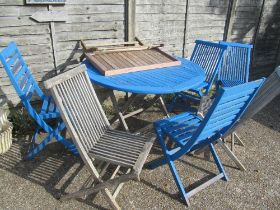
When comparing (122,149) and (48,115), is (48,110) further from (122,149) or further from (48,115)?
(122,149)

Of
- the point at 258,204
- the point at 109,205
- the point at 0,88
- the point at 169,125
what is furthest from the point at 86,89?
the point at 258,204

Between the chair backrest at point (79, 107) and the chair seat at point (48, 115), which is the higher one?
the chair backrest at point (79, 107)

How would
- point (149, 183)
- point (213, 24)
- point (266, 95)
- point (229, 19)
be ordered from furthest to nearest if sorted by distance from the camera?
point (229, 19) < point (213, 24) < point (149, 183) < point (266, 95)

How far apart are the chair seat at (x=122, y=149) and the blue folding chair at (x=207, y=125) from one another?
307mm

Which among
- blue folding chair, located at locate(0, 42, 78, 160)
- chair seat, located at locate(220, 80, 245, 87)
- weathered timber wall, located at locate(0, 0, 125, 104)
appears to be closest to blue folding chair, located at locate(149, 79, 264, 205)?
blue folding chair, located at locate(0, 42, 78, 160)

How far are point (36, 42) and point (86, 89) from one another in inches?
64.9

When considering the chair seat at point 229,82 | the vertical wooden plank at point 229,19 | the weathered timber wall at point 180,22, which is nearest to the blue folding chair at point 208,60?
the chair seat at point 229,82

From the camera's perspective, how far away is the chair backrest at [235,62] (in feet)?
16.0

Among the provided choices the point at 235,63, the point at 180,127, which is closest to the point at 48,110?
the point at 180,127

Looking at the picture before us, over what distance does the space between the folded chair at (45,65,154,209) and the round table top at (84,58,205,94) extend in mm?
259

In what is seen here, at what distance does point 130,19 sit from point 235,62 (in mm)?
1964

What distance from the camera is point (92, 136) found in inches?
115

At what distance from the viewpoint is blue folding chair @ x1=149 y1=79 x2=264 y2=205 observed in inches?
99.6

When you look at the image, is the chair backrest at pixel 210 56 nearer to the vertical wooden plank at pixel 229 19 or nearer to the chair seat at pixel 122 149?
the vertical wooden plank at pixel 229 19
